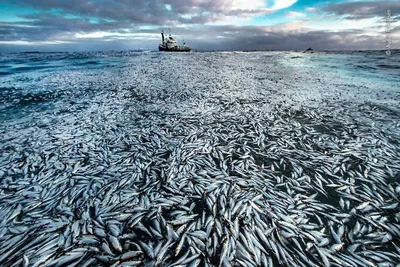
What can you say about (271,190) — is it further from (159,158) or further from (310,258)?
(159,158)

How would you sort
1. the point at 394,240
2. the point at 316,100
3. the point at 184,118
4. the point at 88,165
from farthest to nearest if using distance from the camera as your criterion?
1. the point at 316,100
2. the point at 184,118
3. the point at 88,165
4. the point at 394,240

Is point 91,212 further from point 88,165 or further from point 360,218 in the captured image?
point 360,218

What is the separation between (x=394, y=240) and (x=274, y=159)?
293 centimetres

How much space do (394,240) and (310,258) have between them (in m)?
1.68

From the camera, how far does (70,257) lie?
3131 mm

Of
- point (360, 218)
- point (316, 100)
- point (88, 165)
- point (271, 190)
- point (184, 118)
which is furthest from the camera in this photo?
point (316, 100)

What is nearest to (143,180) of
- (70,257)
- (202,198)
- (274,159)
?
(202,198)

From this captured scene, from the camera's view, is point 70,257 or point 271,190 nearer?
point 70,257

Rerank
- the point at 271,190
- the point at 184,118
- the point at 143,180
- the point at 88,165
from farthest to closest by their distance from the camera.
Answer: the point at 184,118 → the point at 88,165 → the point at 143,180 → the point at 271,190

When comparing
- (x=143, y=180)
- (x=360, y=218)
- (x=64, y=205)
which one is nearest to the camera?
(x=360, y=218)

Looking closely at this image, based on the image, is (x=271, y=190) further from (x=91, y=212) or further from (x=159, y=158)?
(x=91, y=212)

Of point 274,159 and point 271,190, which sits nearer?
point 271,190

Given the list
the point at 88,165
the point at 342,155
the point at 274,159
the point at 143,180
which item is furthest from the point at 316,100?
the point at 88,165

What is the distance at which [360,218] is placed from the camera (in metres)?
3.91
